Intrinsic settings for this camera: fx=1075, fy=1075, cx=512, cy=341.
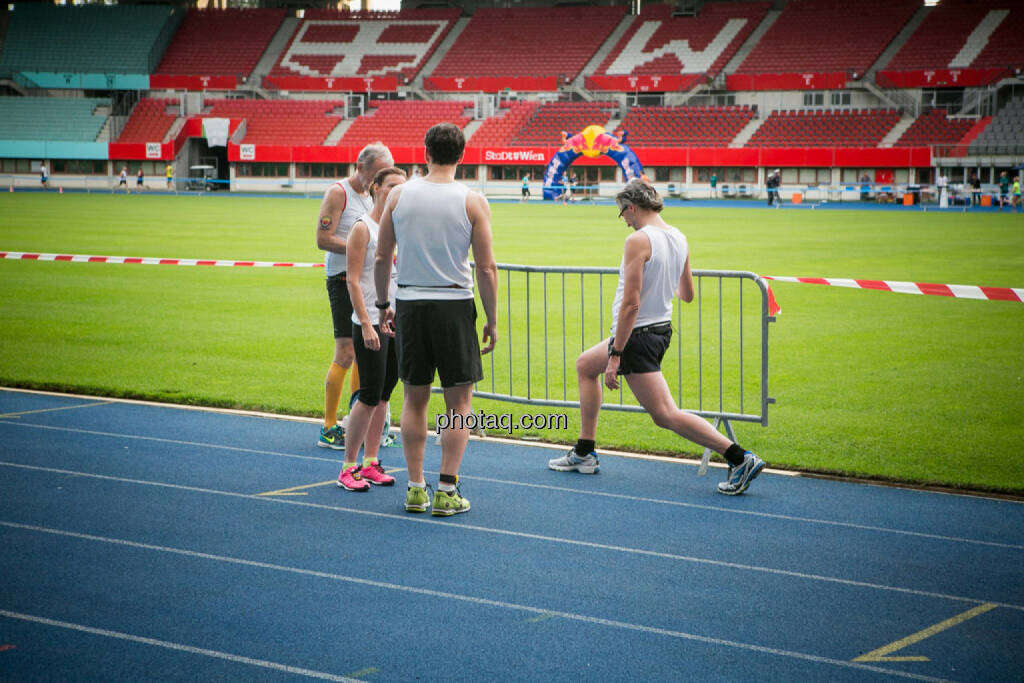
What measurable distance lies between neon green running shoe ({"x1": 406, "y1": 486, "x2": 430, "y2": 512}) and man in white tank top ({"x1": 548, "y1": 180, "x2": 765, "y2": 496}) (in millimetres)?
1317

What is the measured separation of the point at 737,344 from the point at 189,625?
9.51 meters

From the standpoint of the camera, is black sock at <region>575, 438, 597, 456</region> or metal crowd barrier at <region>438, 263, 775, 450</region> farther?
metal crowd barrier at <region>438, 263, 775, 450</region>

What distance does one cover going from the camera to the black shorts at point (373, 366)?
Result: 6934 mm

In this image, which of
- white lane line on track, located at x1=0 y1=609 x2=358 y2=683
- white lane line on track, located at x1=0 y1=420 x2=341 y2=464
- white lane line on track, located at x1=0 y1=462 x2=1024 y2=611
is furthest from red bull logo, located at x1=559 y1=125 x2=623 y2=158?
white lane line on track, located at x1=0 y1=609 x2=358 y2=683

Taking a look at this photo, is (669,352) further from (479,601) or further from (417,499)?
(479,601)

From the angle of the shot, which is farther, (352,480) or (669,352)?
(669,352)

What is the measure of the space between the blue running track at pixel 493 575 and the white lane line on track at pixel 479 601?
0.01 metres

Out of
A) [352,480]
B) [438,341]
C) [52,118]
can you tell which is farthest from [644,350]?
[52,118]

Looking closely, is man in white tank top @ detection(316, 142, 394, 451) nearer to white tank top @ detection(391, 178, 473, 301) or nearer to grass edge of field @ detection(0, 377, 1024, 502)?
white tank top @ detection(391, 178, 473, 301)

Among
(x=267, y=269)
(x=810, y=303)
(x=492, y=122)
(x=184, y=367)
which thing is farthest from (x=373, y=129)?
(x=184, y=367)

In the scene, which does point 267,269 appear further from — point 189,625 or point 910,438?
point 189,625

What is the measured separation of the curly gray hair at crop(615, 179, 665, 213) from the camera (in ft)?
21.8

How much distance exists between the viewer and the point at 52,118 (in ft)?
240

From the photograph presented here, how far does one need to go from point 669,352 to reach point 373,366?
21.5ft
